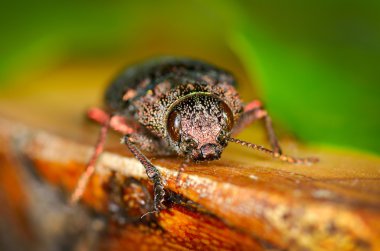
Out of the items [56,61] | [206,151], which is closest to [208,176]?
[206,151]

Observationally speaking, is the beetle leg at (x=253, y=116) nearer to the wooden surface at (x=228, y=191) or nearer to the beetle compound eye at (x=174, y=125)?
the wooden surface at (x=228, y=191)

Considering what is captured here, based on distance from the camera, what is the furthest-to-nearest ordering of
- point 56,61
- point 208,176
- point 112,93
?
point 56,61 < point 112,93 < point 208,176

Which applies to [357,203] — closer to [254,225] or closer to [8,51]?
[254,225]

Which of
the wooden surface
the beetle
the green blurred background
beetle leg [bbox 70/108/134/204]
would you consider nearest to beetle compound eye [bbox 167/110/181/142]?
the beetle

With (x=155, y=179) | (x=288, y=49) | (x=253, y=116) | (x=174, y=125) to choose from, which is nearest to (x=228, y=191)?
(x=155, y=179)

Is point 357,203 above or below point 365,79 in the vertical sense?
below

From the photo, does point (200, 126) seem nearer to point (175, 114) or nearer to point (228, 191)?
point (175, 114)

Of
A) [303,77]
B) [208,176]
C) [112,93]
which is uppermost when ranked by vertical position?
[303,77]

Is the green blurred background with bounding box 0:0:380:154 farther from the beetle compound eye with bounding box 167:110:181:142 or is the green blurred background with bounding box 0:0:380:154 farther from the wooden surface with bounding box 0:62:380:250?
the beetle compound eye with bounding box 167:110:181:142
